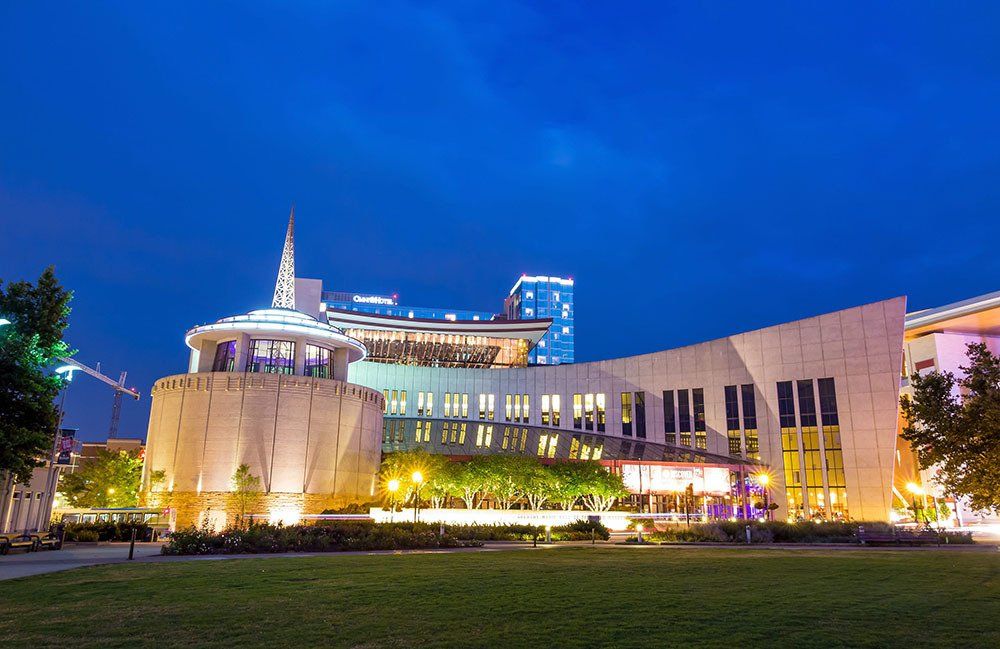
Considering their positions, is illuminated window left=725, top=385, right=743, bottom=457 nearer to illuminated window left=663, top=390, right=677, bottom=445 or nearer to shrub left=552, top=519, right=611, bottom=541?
illuminated window left=663, top=390, right=677, bottom=445

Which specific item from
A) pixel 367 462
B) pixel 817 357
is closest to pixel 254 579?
pixel 367 462

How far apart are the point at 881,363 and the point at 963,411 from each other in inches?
1905

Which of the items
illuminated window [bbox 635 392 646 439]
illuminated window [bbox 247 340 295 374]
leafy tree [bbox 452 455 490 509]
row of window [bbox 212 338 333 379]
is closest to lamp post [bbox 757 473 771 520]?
illuminated window [bbox 635 392 646 439]

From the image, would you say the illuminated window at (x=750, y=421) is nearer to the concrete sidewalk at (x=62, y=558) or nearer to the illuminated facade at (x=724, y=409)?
the illuminated facade at (x=724, y=409)

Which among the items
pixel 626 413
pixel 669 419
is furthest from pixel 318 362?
pixel 669 419

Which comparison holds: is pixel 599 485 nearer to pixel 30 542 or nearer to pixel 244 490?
pixel 244 490

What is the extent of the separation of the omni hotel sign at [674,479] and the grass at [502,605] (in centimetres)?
4427

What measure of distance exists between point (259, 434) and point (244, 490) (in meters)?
5.48

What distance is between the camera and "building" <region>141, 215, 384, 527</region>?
2296 inches

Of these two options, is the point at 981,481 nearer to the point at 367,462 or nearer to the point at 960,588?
the point at 960,588

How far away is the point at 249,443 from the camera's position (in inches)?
2346

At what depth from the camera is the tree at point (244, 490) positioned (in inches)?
2227

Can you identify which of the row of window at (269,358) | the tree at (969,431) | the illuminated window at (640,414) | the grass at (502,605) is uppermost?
the row of window at (269,358)

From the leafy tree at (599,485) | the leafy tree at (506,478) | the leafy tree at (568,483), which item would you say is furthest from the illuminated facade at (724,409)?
the leafy tree at (506,478)
